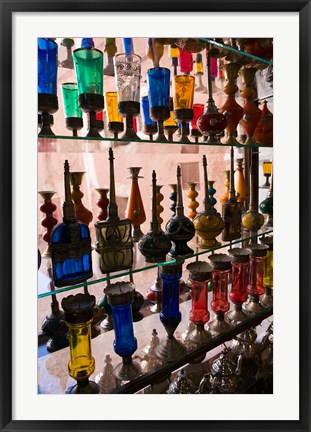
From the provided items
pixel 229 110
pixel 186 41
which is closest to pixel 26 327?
pixel 186 41

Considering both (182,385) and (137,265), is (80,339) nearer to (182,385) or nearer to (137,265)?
(137,265)

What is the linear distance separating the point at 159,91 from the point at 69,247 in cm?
48

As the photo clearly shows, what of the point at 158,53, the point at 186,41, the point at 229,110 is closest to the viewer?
the point at 186,41

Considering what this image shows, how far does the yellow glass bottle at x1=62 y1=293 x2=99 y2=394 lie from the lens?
0.73 meters

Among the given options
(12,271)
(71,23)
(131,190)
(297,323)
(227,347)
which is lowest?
(227,347)

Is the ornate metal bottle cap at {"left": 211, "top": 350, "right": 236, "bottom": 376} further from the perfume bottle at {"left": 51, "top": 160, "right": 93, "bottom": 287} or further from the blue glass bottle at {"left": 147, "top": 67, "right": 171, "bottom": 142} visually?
the blue glass bottle at {"left": 147, "top": 67, "right": 171, "bottom": 142}

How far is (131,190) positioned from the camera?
1005 mm

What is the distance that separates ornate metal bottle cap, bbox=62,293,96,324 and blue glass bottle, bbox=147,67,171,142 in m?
0.52

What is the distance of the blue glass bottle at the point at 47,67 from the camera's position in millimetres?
687

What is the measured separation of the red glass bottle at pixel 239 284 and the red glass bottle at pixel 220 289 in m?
0.05

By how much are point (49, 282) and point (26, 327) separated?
0.56 ft

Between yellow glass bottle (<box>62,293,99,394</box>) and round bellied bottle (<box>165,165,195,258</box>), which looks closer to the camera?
yellow glass bottle (<box>62,293,99,394</box>)

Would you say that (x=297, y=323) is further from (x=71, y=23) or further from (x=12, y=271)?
(x=71, y=23)

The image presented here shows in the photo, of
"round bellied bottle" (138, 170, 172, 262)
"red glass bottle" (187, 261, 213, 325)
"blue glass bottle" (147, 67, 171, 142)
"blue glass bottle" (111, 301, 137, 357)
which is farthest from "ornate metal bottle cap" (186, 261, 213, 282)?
"blue glass bottle" (147, 67, 171, 142)
